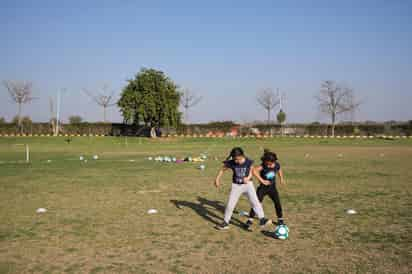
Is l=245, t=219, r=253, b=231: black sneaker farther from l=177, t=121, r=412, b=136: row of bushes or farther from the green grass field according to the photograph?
l=177, t=121, r=412, b=136: row of bushes

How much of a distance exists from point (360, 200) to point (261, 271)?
6.22 metres

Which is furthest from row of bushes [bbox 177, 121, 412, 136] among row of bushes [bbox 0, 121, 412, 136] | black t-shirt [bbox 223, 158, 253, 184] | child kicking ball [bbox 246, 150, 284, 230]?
black t-shirt [bbox 223, 158, 253, 184]

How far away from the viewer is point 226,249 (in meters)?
6.73

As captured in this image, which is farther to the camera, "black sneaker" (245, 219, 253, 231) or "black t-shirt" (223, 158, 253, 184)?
"black sneaker" (245, 219, 253, 231)

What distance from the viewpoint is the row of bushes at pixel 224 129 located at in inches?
2500

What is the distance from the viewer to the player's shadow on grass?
8.89 m

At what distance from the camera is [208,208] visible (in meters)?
10.2

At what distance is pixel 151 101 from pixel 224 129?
59.7 ft

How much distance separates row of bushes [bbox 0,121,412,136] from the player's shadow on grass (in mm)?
50904

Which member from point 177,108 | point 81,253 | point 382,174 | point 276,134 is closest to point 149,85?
point 177,108

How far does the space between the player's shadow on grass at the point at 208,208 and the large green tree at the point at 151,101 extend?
43670 millimetres

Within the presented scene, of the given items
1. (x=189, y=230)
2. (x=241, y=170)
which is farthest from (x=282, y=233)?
(x=189, y=230)

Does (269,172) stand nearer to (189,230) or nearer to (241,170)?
(241,170)

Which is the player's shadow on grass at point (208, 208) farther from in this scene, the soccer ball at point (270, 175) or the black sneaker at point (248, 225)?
the soccer ball at point (270, 175)
